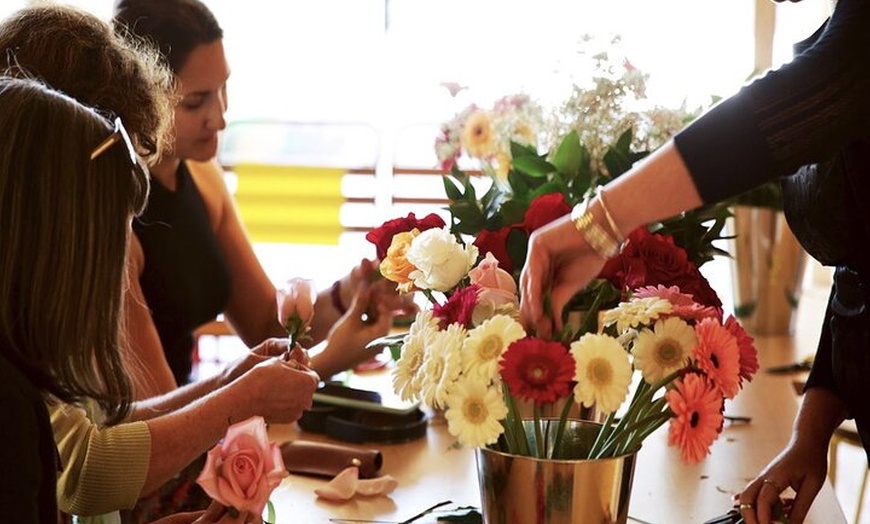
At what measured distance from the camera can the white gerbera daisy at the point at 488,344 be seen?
43.7 inches

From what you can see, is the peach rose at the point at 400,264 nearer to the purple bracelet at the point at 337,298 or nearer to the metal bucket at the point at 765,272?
the purple bracelet at the point at 337,298

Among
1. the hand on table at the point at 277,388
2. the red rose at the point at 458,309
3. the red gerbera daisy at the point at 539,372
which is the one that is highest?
the red rose at the point at 458,309

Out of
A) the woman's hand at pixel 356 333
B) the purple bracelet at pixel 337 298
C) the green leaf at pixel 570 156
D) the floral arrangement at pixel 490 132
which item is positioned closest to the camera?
the green leaf at pixel 570 156

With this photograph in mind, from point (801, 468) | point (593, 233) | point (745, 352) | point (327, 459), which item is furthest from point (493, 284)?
point (327, 459)

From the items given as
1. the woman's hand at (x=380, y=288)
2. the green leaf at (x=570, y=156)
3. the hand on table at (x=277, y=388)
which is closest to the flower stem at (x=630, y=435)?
the hand on table at (x=277, y=388)

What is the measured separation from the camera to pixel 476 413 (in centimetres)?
111

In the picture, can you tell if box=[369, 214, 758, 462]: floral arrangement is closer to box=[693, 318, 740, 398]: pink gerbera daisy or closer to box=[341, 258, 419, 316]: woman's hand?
box=[693, 318, 740, 398]: pink gerbera daisy

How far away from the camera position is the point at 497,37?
5.23 meters

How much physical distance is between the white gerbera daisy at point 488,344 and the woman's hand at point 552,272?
32mm

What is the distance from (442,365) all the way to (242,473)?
22cm

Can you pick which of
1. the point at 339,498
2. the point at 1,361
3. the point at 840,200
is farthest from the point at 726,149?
the point at 339,498

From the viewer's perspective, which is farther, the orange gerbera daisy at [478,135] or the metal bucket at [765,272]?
the metal bucket at [765,272]

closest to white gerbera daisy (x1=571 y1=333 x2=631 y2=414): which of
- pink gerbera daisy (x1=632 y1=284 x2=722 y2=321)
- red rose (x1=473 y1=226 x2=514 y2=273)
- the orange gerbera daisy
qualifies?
pink gerbera daisy (x1=632 y1=284 x2=722 y2=321)

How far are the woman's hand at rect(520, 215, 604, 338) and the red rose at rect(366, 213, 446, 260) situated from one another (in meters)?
0.28
